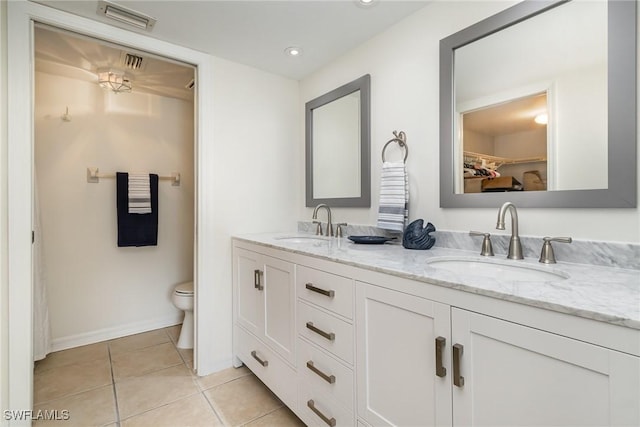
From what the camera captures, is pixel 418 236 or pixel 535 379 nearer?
pixel 535 379

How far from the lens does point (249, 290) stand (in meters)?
1.94

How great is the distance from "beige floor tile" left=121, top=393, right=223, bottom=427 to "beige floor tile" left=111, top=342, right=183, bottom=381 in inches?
19.6

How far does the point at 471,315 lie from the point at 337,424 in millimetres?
813

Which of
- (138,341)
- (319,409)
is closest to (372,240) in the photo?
(319,409)

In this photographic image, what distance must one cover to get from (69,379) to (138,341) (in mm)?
579

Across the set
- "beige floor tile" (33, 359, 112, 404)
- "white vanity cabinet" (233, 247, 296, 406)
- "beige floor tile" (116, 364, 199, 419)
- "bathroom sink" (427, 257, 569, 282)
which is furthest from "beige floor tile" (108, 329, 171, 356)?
"bathroom sink" (427, 257, 569, 282)

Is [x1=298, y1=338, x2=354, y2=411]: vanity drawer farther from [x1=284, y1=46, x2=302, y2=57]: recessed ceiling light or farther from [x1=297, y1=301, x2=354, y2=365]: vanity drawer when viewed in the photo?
[x1=284, y1=46, x2=302, y2=57]: recessed ceiling light

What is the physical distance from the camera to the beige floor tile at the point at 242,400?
64.1 inches

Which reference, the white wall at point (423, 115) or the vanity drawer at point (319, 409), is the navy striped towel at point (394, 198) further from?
the vanity drawer at point (319, 409)

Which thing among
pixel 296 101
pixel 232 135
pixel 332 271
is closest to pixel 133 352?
pixel 232 135

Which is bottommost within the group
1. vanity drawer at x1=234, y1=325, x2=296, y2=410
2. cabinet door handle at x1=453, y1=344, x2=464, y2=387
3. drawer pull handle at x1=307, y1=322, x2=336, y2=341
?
vanity drawer at x1=234, y1=325, x2=296, y2=410

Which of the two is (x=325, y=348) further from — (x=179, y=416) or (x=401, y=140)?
(x=401, y=140)

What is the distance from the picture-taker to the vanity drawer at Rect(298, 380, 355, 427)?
124cm

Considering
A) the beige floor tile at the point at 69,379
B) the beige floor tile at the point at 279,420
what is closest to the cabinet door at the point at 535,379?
the beige floor tile at the point at 279,420
